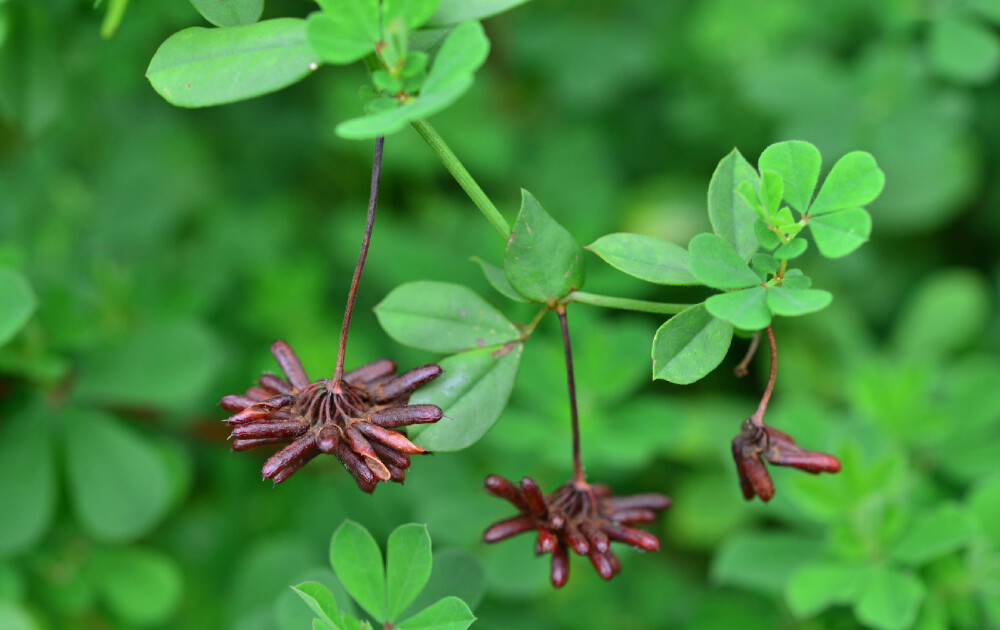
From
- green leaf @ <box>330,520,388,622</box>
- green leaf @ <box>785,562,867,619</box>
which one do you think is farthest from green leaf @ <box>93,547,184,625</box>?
green leaf @ <box>785,562,867,619</box>

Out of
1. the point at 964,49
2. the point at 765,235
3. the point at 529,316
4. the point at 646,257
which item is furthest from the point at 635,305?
the point at 964,49

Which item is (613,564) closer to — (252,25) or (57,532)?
(252,25)

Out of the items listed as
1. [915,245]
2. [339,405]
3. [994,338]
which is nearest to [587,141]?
[915,245]

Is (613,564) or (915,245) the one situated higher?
(613,564)

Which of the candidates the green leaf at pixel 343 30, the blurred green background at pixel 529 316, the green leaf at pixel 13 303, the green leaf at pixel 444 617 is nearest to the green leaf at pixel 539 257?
the green leaf at pixel 343 30

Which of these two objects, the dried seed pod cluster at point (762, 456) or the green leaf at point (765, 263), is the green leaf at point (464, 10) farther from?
the dried seed pod cluster at point (762, 456)

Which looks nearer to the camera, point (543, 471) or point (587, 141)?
point (543, 471)
